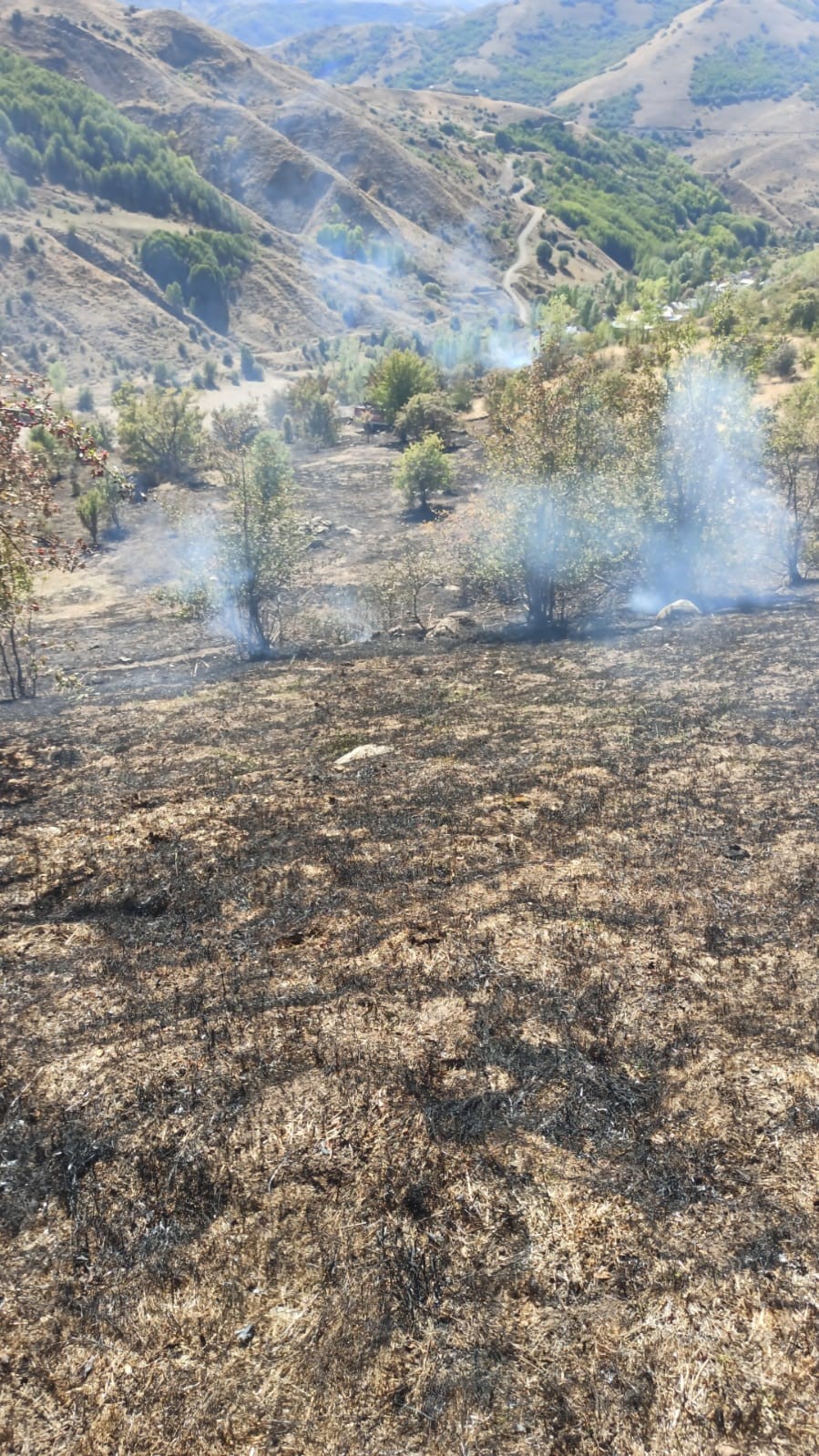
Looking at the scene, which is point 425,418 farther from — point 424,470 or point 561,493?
point 561,493

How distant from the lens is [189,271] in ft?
348

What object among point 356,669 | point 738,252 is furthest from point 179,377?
point 738,252

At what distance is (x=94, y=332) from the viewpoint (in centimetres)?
9006

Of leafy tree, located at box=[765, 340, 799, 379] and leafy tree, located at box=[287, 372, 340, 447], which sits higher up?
leafy tree, located at box=[287, 372, 340, 447]

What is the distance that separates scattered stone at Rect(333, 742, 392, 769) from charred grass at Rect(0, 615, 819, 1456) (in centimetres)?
133

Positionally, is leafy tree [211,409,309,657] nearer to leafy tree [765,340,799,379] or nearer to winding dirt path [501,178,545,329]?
leafy tree [765,340,799,379]

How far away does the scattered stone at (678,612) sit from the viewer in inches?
784

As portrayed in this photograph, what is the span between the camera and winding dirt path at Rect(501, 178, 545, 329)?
4963 inches

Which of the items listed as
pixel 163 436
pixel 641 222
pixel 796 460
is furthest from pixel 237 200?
pixel 796 460

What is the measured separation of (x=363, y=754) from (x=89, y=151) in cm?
15115

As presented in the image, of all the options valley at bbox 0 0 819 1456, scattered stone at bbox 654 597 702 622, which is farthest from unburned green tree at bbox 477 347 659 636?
scattered stone at bbox 654 597 702 622

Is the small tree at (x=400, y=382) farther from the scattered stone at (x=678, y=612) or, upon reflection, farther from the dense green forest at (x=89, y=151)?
the dense green forest at (x=89, y=151)

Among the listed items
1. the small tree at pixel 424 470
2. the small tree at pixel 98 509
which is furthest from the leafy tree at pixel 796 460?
the small tree at pixel 98 509

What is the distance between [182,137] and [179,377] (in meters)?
99.0
